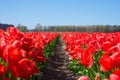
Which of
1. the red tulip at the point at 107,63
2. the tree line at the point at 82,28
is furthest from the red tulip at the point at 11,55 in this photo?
the tree line at the point at 82,28

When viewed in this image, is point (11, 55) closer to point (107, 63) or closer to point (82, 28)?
point (107, 63)

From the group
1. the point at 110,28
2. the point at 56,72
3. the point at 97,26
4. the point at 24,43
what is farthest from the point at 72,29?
the point at 24,43

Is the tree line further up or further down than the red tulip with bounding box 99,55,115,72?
further down

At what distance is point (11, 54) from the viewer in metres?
2.69

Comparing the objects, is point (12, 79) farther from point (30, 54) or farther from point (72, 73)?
point (72, 73)

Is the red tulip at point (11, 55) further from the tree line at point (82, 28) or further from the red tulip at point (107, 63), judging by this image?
the tree line at point (82, 28)

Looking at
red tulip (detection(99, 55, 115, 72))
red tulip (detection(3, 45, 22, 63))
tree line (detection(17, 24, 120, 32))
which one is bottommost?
tree line (detection(17, 24, 120, 32))

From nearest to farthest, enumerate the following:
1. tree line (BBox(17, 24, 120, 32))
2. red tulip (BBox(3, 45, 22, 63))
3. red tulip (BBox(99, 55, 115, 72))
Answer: red tulip (BBox(3, 45, 22, 63)) < red tulip (BBox(99, 55, 115, 72)) < tree line (BBox(17, 24, 120, 32))

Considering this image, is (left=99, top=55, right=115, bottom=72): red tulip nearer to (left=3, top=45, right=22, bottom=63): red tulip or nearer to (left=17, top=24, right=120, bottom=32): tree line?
(left=3, top=45, right=22, bottom=63): red tulip

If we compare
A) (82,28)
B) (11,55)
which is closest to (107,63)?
(11,55)

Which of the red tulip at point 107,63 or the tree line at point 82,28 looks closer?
the red tulip at point 107,63

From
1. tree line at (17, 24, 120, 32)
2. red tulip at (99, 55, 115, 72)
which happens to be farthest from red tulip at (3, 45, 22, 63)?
tree line at (17, 24, 120, 32)

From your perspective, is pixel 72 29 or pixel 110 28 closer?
pixel 110 28

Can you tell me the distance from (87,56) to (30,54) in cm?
76
